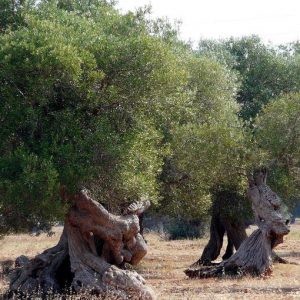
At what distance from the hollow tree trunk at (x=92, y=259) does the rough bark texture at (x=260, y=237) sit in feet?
18.3

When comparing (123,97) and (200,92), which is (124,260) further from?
(200,92)

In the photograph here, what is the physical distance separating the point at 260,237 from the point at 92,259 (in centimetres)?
772

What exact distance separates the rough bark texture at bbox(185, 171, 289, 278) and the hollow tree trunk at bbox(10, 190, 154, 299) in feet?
18.3

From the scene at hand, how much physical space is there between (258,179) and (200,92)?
174 inches

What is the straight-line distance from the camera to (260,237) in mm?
21922

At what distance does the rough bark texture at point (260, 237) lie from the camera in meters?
21.4

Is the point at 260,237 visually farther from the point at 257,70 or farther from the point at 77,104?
the point at 257,70

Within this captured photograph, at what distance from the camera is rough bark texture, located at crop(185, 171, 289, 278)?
70.1ft

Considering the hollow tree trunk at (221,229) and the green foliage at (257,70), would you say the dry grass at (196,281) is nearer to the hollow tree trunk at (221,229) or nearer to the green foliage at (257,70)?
the hollow tree trunk at (221,229)

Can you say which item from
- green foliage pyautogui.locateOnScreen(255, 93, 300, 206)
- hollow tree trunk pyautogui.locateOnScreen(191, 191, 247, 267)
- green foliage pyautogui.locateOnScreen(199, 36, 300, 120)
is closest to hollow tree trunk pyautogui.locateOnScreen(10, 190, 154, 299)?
green foliage pyautogui.locateOnScreen(255, 93, 300, 206)

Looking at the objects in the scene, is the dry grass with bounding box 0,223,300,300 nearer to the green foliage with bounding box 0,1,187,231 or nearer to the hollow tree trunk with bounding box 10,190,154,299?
the hollow tree trunk with bounding box 10,190,154,299

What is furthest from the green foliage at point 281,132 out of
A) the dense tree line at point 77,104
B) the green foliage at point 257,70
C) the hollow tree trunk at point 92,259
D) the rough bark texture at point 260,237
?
the green foliage at point 257,70

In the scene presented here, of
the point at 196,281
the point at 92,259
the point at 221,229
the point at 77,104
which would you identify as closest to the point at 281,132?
the point at 196,281

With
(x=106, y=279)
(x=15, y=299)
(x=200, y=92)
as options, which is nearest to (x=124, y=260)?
(x=106, y=279)
